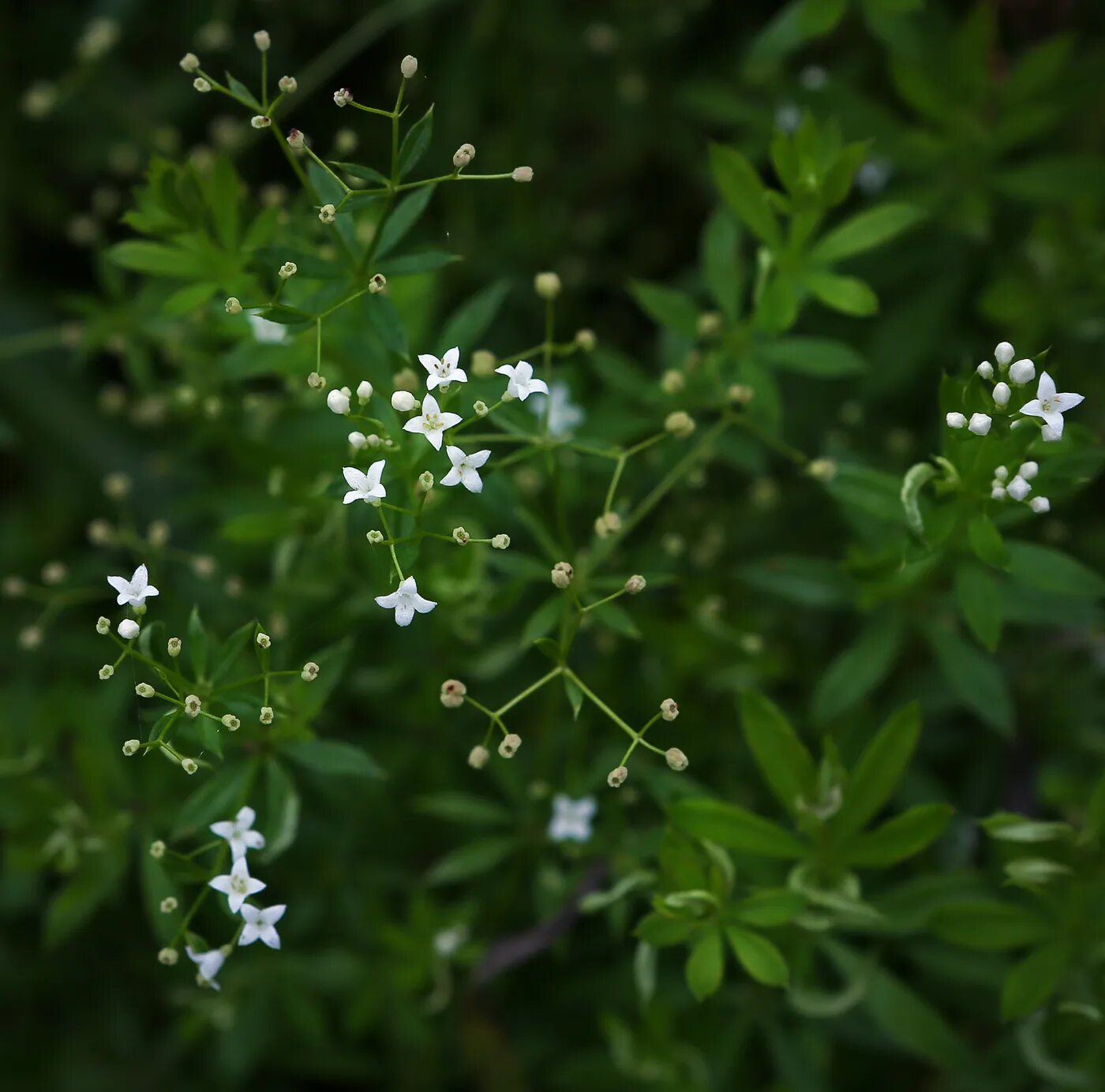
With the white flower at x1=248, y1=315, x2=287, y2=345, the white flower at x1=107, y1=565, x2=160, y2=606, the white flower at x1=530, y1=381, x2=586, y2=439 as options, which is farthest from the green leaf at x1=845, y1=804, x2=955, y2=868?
the white flower at x1=248, y1=315, x2=287, y2=345

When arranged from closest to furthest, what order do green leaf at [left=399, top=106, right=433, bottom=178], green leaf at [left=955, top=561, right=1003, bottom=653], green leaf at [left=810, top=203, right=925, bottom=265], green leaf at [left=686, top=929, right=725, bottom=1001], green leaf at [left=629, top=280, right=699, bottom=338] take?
green leaf at [left=399, top=106, right=433, bottom=178] → green leaf at [left=686, top=929, right=725, bottom=1001] → green leaf at [left=955, top=561, right=1003, bottom=653] → green leaf at [left=810, top=203, right=925, bottom=265] → green leaf at [left=629, top=280, right=699, bottom=338]

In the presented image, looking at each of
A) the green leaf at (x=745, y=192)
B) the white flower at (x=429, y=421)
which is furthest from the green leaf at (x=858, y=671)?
the white flower at (x=429, y=421)

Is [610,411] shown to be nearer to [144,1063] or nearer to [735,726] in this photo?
[735,726]

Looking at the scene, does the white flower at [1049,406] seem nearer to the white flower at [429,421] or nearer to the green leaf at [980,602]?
the green leaf at [980,602]

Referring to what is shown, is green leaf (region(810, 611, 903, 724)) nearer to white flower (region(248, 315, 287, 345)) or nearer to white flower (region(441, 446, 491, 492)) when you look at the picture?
white flower (region(441, 446, 491, 492))

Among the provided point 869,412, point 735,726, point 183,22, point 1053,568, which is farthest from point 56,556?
point 1053,568

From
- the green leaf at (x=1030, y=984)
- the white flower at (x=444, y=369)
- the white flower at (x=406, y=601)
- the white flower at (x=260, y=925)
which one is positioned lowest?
the green leaf at (x=1030, y=984)

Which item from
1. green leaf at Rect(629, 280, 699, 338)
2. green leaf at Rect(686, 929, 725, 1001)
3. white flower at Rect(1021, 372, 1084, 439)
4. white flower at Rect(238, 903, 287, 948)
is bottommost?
green leaf at Rect(686, 929, 725, 1001)

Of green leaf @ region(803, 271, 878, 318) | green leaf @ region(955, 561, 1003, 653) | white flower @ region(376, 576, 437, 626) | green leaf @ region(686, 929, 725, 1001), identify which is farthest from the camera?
green leaf @ region(803, 271, 878, 318)
